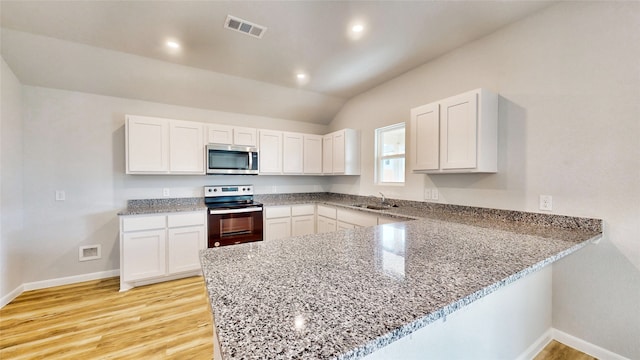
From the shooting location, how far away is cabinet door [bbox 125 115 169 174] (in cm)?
308

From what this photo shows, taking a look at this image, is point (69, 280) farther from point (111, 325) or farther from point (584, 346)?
point (584, 346)

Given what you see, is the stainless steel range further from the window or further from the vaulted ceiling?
the window

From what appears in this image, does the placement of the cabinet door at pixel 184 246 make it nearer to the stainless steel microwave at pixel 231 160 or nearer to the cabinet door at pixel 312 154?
the stainless steel microwave at pixel 231 160

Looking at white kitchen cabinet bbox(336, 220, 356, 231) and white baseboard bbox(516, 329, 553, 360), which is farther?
white kitchen cabinet bbox(336, 220, 356, 231)

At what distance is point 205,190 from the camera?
3760 mm

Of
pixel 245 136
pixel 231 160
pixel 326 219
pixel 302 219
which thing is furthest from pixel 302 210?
pixel 245 136

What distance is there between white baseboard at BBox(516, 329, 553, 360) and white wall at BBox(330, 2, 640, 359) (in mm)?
120

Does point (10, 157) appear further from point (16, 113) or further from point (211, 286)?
point (211, 286)

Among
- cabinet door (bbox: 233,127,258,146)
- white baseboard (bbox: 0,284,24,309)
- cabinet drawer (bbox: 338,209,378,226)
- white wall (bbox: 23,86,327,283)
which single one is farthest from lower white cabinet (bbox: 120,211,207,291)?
cabinet drawer (bbox: 338,209,378,226)

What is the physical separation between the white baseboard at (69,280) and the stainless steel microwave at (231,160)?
1.81 meters

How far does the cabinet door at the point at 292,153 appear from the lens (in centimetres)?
420

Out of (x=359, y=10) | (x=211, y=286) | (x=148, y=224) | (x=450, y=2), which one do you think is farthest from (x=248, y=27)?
(x=148, y=224)

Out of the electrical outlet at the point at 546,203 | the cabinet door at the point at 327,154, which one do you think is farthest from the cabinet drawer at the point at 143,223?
the electrical outlet at the point at 546,203

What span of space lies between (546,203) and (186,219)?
371cm
